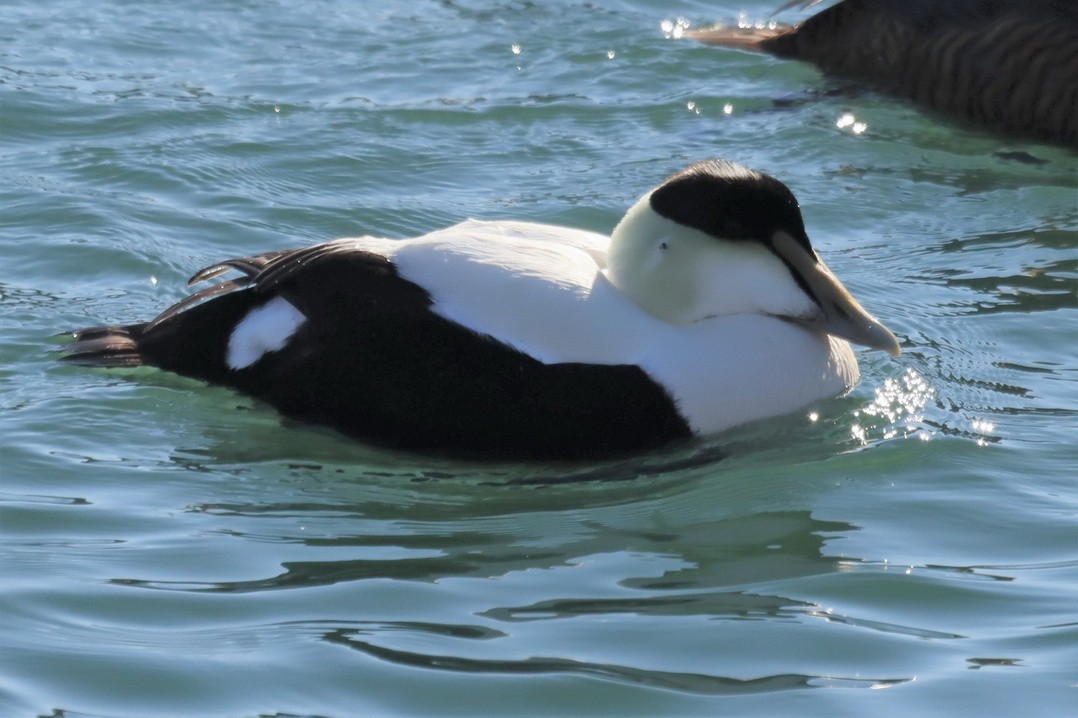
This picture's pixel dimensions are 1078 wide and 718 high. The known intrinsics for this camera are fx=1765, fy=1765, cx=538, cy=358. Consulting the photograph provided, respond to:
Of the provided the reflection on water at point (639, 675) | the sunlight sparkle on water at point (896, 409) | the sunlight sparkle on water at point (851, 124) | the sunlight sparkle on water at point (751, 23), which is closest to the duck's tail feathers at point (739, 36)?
the sunlight sparkle on water at point (751, 23)

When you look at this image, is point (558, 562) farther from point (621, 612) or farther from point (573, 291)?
point (573, 291)

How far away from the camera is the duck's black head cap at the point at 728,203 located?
14.9 feet

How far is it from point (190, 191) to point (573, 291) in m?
2.83

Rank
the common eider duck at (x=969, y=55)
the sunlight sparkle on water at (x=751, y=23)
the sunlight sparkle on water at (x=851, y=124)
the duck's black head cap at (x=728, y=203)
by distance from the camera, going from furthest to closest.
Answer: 1. the sunlight sparkle on water at (x=751, y=23)
2. the sunlight sparkle on water at (x=851, y=124)
3. the common eider duck at (x=969, y=55)
4. the duck's black head cap at (x=728, y=203)

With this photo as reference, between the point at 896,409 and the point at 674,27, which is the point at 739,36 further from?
the point at 896,409

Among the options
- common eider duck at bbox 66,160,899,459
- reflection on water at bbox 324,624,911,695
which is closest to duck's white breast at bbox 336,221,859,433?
common eider duck at bbox 66,160,899,459

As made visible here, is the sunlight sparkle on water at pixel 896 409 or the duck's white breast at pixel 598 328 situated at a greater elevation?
the duck's white breast at pixel 598 328

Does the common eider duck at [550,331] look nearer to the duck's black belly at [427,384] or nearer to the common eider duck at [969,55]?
the duck's black belly at [427,384]

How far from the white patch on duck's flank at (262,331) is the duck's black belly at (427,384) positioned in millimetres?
25

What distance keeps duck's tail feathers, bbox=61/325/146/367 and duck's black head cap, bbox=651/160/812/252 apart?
153 cm

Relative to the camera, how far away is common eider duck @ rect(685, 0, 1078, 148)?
7.67 metres

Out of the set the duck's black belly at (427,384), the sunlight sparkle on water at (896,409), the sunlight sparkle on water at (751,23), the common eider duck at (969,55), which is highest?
the sunlight sparkle on water at (751,23)

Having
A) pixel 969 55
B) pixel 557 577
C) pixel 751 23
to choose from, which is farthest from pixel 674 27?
pixel 557 577

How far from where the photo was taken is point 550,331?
4.32 meters
